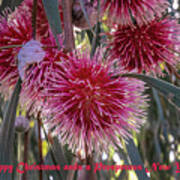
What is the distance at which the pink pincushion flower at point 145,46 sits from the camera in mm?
987

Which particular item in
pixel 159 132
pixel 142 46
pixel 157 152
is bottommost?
pixel 157 152

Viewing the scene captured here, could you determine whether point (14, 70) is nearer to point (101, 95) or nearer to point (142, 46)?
point (101, 95)

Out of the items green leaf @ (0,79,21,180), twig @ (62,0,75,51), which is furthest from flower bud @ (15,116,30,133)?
twig @ (62,0,75,51)

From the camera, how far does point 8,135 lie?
726 millimetres

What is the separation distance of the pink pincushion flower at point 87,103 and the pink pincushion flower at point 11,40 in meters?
0.15

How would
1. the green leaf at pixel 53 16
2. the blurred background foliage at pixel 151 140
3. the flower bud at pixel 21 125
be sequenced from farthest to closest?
the blurred background foliage at pixel 151 140 → the flower bud at pixel 21 125 → the green leaf at pixel 53 16

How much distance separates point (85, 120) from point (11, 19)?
0.40 metres

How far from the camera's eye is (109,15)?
0.95m

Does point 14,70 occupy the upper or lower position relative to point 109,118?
upper

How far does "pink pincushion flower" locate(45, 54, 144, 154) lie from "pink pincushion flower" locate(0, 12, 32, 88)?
15 cm

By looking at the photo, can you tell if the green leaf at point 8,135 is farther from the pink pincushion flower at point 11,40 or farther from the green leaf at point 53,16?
the green leaf at point 53,16

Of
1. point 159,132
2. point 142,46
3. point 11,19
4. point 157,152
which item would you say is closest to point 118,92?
point 142,46

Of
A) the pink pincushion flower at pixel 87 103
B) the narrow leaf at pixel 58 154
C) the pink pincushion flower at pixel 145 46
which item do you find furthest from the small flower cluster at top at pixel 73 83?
the narrow leaf at pixel 58 154

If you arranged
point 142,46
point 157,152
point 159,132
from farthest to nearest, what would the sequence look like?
point 159,132, point 157,152, point 142,46
